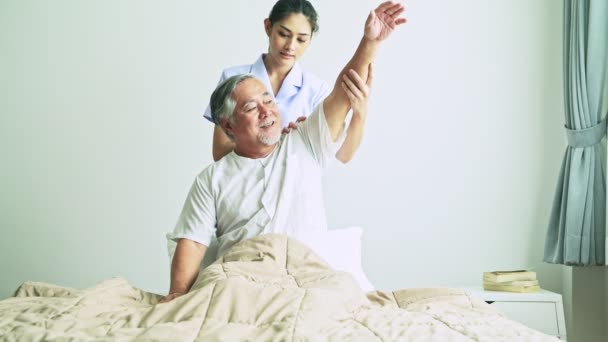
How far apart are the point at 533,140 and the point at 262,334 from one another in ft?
8.66

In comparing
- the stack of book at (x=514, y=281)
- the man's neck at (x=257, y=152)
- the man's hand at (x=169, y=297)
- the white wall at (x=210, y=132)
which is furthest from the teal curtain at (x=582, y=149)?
the man's hand at (x=169, y=297)

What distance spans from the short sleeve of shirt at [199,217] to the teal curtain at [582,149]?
163 centimetres

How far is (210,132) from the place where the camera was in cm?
Answer: 370

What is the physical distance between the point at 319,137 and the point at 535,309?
1.29 m

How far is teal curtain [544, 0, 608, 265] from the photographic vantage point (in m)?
3.15

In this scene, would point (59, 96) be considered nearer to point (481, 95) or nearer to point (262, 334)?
point (481, 95)

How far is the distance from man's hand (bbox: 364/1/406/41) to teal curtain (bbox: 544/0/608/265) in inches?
52.0

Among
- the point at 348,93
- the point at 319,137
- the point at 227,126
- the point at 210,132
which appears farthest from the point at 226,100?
the point at 210,132

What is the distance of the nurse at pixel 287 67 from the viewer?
295 centimetres

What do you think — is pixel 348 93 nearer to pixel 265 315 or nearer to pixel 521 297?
pixel 265 315

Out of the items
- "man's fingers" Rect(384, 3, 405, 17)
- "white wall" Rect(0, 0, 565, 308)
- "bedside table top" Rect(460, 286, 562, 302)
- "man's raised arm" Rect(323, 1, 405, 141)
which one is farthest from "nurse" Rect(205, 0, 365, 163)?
"bedside table top" Rect(460, 286, 562, 302)

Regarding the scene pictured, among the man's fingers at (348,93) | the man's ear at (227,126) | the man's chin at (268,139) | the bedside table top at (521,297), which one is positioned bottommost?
the bedside table top at (521,297)

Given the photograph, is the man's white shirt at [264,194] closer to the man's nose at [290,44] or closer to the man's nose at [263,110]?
the man's nose at [263,110]

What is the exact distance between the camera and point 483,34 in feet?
12.3
